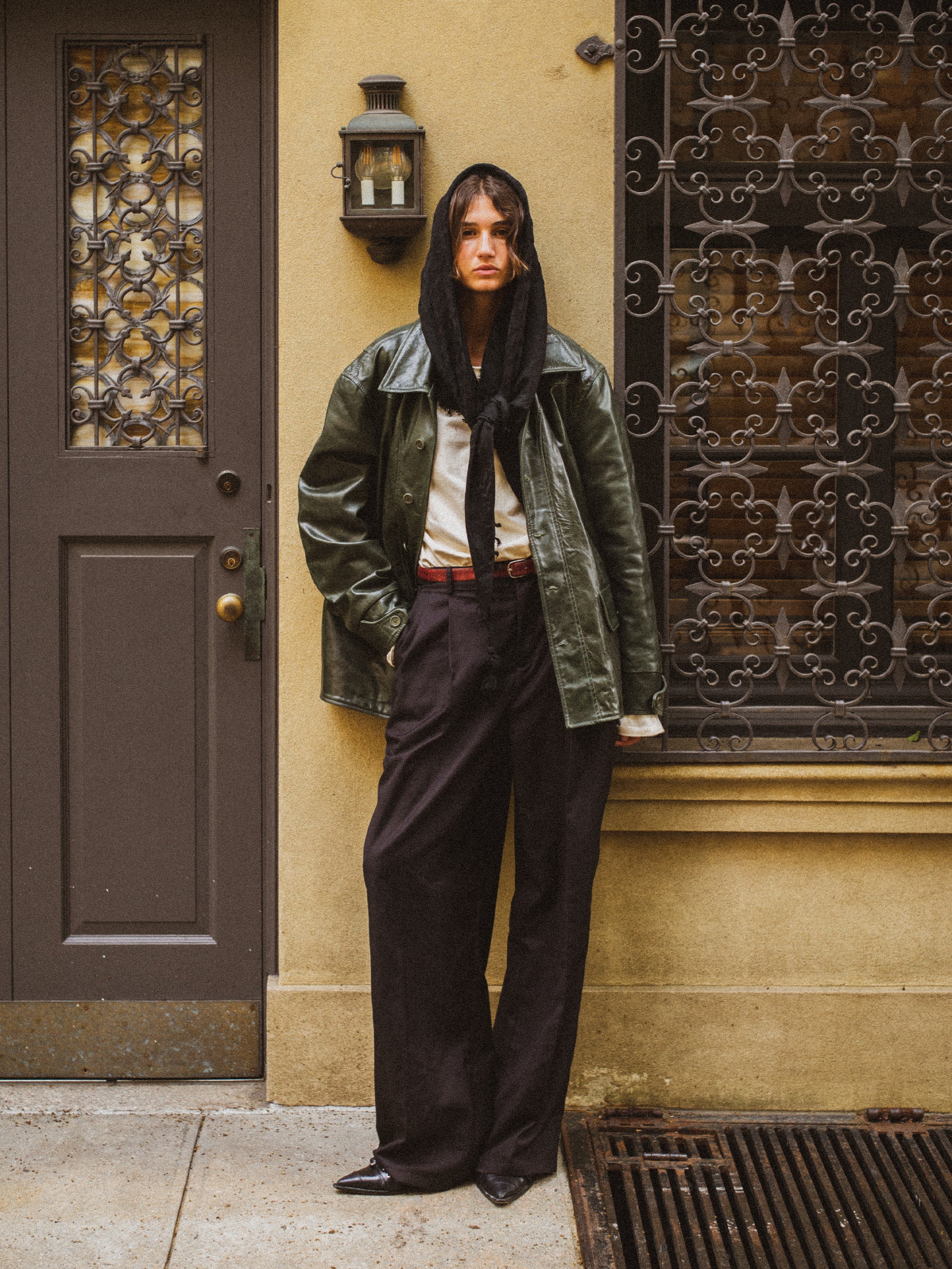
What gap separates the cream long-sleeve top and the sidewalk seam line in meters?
1.66

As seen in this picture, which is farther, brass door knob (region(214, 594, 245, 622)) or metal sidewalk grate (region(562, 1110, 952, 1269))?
brass door knob (region(214, 594, 245, 622))

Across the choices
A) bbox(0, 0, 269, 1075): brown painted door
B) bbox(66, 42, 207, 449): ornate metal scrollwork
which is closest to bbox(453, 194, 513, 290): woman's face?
bbox(0, 0, 269, 1075): brown painted door

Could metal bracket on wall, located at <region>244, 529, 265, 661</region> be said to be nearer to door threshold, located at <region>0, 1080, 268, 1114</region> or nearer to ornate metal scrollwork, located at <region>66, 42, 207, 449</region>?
ornate metal scrollwork, located at <region>66, 42, 207, 449</region>

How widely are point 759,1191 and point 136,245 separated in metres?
3.03

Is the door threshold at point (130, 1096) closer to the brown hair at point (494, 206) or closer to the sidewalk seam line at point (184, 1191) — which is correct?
the sidewalk seam line at point (184, 1191)

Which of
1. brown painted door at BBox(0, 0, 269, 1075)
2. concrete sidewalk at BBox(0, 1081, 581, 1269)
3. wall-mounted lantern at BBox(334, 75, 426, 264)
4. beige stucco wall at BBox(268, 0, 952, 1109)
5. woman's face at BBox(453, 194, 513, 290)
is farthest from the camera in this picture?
brown painted door at BBox(0, 0, 269, 1075)

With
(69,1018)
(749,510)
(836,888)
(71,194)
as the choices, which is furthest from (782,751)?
(71,194)

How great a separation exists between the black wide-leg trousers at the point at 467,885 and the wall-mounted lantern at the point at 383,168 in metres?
0.96

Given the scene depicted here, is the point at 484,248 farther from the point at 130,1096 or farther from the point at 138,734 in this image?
the point at 130,1096

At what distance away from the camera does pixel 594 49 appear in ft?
9.89

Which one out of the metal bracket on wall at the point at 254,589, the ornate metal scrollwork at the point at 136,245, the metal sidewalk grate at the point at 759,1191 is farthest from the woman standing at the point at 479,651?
the ornate metal scrollwork at the point at 136,245

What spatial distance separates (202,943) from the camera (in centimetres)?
333

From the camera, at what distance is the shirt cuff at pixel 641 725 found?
2.88 m

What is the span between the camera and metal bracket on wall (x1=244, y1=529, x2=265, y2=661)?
3244mm
